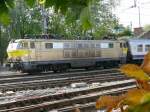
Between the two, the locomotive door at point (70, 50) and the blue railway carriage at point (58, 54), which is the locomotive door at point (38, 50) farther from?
the locomotive door at point (70, 50)

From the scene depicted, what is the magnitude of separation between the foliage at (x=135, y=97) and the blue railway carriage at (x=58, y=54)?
1187 inches

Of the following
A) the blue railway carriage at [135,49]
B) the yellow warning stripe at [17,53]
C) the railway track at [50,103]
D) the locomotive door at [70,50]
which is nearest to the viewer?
the railway track at [50,103]

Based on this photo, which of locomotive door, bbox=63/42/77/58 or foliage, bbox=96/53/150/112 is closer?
foliage, bbox=96/53/150/112

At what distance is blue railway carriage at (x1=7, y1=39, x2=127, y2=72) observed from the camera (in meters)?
31.5

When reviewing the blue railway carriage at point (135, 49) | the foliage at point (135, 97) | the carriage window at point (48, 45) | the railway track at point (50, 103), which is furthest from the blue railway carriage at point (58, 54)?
the foliage at point (135, 97)

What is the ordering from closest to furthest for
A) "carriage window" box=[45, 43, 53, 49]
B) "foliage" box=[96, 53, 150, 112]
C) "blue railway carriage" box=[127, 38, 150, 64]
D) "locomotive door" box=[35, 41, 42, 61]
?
"foliage" box=[96, 53, 150, 112] < "locomotive door" box=[35, 41, 42, 61] < "carriage window" box=[45, 43, 53, 49] < "blue railway carriage" box=[127, 38, 150, 64]

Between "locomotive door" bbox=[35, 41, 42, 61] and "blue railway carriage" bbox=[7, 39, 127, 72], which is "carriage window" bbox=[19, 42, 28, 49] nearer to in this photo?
"blue railway carriage" bbox=[7, 39, 127, 72]

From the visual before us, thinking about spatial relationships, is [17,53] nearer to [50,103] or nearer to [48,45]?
[48,45]

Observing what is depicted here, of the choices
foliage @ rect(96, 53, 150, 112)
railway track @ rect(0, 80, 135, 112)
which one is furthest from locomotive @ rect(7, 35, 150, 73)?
foliage @ rect(96, 53, 150, 112)

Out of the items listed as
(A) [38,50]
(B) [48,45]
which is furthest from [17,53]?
(B) [48,45]

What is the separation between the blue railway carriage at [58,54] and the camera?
31500 mm

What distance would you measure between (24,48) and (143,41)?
13.9 metres

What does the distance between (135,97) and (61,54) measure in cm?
3225

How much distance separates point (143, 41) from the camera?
41.2 metres
